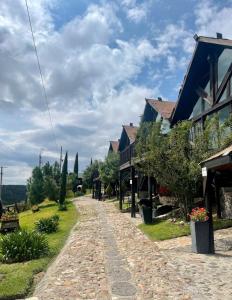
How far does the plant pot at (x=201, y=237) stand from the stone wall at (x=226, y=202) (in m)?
5.80

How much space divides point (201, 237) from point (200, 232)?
0.13 metres

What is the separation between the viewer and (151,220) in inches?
709

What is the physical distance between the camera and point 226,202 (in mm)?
16203

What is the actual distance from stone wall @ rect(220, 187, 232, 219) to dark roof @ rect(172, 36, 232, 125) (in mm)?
5422

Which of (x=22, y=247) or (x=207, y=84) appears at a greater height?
(x=207, y=84)

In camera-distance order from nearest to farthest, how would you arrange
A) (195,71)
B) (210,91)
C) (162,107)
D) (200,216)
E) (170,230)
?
(200,216), (170,230), (210,91), (195,71), (162,107)

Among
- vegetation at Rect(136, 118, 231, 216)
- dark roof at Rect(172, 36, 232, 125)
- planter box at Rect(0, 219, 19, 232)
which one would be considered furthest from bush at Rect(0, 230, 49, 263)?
dark roof at Rect(172, 36, 232, 125)

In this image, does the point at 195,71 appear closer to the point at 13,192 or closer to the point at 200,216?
the point at 200,216

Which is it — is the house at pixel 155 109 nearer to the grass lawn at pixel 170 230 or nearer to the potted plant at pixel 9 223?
the grass lawn at pixel 170 230

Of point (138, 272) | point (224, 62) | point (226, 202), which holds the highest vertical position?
point (224, 62)

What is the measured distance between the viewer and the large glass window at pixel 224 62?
16.2 metres

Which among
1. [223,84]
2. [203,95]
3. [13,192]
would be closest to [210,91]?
[203,95]

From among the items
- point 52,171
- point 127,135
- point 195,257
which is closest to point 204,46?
point 195,257

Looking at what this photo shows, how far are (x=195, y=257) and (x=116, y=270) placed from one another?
7.53ft
